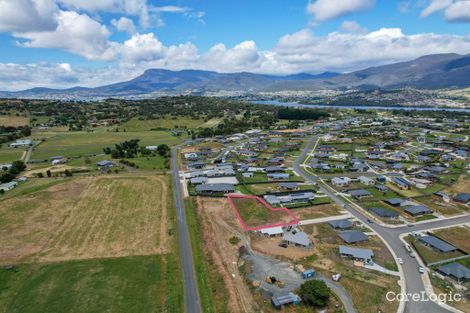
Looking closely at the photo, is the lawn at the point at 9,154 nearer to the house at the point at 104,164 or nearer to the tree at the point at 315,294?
the house at the point at 104,164

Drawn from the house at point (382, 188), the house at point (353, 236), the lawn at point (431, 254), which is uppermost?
the house at point (353, 236)

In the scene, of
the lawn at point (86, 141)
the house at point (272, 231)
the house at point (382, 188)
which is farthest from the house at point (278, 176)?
the lawn at point (86, 141)

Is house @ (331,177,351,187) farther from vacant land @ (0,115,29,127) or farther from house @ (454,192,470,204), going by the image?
vacant land @ (0,115,29,127)

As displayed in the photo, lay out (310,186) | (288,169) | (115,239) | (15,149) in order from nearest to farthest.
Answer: (115,239), (310,186), (288,169), (15,149)

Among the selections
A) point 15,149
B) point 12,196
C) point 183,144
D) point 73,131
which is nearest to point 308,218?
point 12,196

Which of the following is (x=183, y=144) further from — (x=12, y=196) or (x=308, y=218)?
(x=308, y=218)

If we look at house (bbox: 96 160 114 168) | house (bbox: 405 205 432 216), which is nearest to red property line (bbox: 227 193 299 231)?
house (bbox: 405 205 432 216)

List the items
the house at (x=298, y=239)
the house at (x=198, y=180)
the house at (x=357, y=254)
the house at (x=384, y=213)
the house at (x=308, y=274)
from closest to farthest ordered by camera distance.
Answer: the house at (x=308, y=274)
the house at (x=357, y=254)
the house at (x=298, y=239)
the house at (x=384, y=213)
the house at (x=198, y=180)
